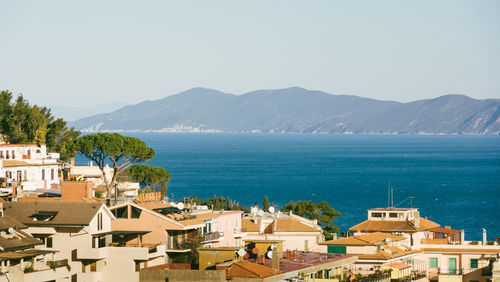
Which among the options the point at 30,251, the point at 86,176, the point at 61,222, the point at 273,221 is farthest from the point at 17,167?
the point at 30,251

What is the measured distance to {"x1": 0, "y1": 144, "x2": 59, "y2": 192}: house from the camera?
6588 centimetres

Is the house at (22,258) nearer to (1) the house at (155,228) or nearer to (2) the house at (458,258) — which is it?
(1) the house at (155,228)

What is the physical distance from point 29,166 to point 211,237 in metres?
24.3

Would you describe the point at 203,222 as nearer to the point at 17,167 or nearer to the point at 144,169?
the point at 17,167

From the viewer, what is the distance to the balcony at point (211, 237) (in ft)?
155

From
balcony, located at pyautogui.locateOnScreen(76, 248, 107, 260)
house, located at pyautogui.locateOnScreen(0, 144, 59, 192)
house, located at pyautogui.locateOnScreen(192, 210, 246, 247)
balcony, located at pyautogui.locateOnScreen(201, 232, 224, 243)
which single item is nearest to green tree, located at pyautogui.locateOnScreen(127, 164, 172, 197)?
house, located at pyautogui.locateOnScreen(0, 144, 59, 192)

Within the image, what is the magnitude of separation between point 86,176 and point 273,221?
25096 mm

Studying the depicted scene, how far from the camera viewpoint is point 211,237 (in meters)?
48.6

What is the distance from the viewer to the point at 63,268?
120ft

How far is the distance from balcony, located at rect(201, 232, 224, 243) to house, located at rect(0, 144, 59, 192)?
53.8ft

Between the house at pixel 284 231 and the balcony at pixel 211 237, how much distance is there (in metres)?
5.41

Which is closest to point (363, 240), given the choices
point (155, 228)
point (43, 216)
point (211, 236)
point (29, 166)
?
point (211, 236)

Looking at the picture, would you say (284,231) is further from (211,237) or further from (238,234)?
(211,237)

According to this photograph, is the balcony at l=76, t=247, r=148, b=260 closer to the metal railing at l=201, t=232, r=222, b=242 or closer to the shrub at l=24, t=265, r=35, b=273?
the shrub at l=24, t=265, r=35, b=273
